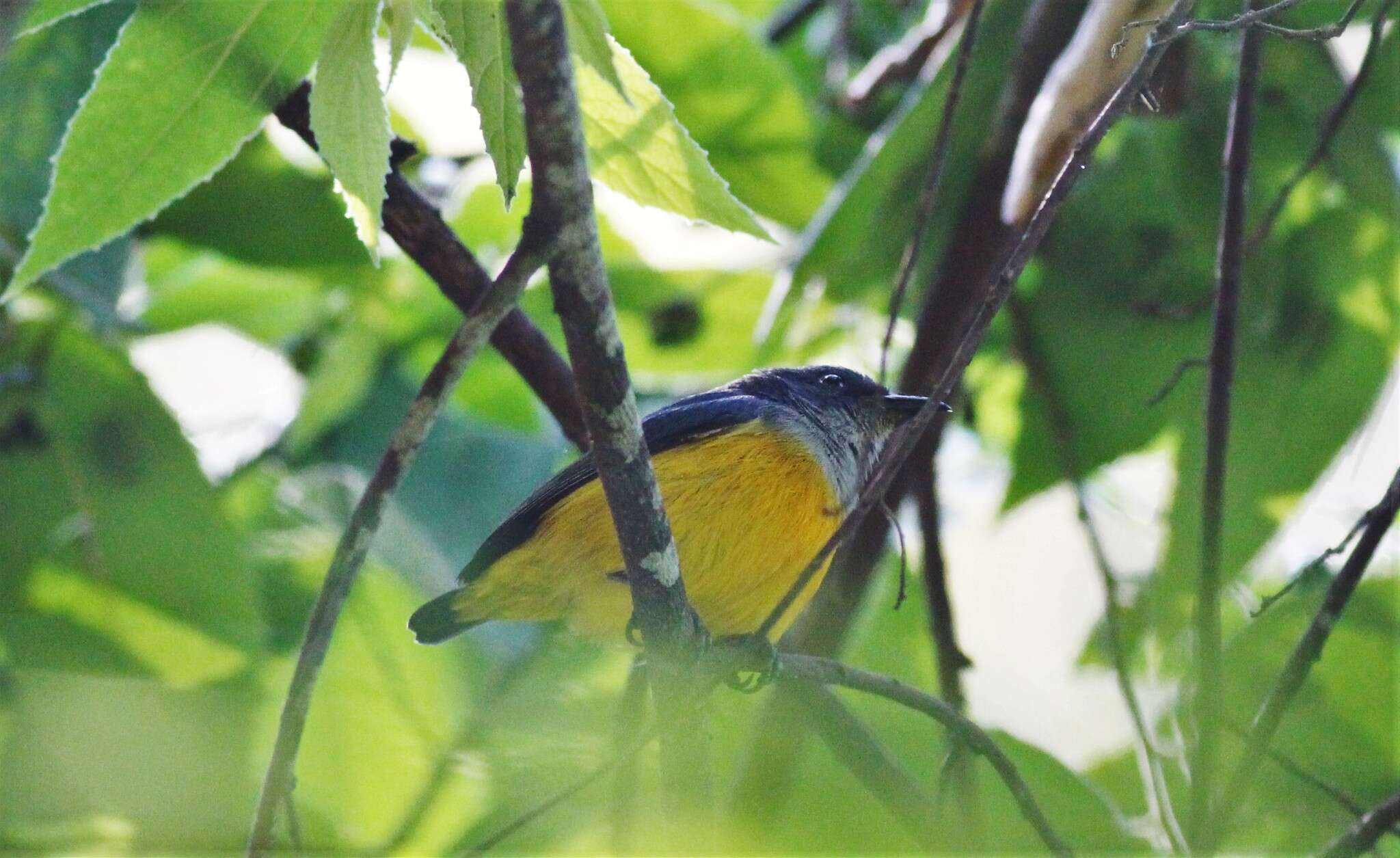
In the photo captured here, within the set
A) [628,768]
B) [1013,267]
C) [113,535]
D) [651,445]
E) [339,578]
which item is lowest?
[628,768]

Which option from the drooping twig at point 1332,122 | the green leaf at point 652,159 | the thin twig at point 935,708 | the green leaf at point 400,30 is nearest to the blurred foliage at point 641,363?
the drooping twig at point 1332,122

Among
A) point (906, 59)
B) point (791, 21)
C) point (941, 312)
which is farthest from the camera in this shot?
point (791, 21)

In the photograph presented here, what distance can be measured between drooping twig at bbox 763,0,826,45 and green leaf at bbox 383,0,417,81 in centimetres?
353

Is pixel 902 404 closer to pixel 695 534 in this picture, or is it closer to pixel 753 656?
pixel 695 534

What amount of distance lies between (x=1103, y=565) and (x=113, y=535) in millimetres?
2930

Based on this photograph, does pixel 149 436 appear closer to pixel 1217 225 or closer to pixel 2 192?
pixel 2 192

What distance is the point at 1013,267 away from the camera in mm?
2014

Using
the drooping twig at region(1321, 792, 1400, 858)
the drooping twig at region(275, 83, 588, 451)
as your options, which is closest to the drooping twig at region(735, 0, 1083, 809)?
the drooping twig at region(275, 83, 588, 451)

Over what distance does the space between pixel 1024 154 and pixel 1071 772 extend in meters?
1.44

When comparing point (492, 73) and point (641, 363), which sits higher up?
point (492, 73)

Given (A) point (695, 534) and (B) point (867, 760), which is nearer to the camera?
(B) point (867, 760)

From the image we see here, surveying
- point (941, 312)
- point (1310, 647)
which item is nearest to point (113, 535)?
point (941, 312)

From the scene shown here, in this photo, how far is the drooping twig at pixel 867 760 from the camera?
2.92 metres

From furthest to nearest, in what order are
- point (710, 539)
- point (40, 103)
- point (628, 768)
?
point (40, 103), point (710, 539), point (628, 768)
